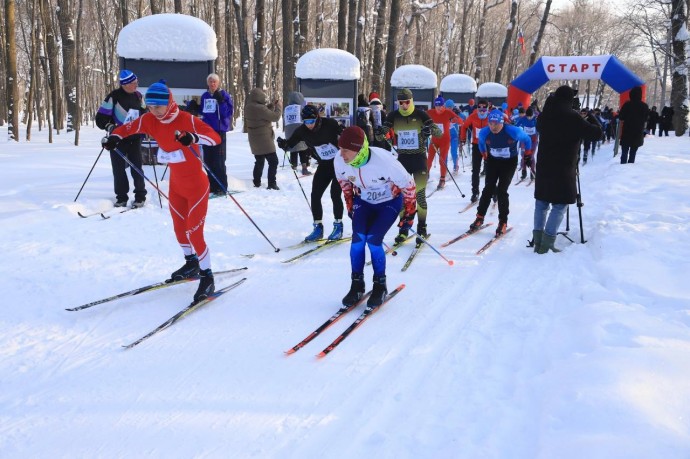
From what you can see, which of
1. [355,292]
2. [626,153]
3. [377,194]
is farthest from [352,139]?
[626,153]

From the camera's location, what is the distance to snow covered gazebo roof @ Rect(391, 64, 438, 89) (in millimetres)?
17266

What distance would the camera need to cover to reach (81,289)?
15.9 ft

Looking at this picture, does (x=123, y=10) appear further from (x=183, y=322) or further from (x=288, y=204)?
(x=183, y=322)

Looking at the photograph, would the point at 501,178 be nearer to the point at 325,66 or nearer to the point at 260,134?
the point at 260,134

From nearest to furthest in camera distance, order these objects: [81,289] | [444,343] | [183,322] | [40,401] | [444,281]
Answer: [40,401], [444,343], [183,322], [81,289], [444,281]

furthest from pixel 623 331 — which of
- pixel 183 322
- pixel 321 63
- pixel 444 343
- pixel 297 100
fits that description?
pixel 321 63

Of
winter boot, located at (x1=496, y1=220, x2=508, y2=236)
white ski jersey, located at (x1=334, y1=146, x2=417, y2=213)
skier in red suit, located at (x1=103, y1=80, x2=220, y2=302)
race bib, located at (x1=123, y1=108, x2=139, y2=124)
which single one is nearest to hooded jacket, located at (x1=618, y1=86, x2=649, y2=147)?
winter boot, located at (x1=496, y1=220, x2=508, y2=236)

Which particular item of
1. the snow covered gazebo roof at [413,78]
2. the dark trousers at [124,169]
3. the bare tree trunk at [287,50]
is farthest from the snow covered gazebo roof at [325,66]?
the dark trousers at [124,169]

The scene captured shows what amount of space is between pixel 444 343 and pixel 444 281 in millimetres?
1513

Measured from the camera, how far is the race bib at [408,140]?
7.05 metres

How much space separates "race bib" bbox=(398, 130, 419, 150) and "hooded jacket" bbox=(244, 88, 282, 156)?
3.41 metres

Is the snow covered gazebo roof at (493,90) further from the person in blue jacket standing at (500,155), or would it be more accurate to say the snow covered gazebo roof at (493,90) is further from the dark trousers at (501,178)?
the dark trousers at (501,178)

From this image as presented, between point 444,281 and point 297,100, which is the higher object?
point 297,100

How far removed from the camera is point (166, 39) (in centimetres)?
995
